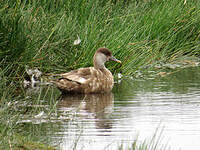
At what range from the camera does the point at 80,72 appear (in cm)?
1163

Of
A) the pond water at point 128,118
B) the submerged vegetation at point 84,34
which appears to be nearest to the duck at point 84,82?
the pond water at point 128,118

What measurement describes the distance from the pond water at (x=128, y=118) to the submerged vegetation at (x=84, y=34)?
0.59 metres

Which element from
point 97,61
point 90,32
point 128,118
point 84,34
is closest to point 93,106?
point 128,118

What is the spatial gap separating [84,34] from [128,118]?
17.0 feet

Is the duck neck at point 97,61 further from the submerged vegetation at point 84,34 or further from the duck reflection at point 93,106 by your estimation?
the duck reflection at point 93,106

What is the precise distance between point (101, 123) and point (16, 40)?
12.9 ft

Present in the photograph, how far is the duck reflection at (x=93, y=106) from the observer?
8430 millimetres

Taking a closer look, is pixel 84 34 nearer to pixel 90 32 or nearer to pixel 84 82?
pixel 90 32

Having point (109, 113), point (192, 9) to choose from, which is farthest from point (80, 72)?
point (192, 9)

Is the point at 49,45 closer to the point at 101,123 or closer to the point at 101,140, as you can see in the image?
the point at 101,123

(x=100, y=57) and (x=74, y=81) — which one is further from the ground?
(x=100, y=57)

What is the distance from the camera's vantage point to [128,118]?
8.48 metres

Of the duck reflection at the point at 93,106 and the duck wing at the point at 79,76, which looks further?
the duck wing at the point at 79,76

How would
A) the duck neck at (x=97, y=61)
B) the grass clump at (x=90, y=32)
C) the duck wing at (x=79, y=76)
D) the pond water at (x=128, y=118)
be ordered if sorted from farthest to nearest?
the duck neck at (x=97, y=61) < the grass clump at (x=90, y=32) < the duck wing at (x=79, y=76) < the pond water at (x=128, y=118)
